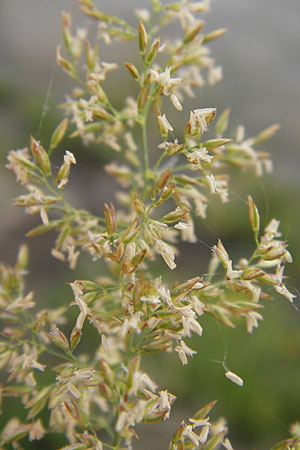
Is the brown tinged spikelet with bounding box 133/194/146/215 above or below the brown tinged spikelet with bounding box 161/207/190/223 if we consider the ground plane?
above

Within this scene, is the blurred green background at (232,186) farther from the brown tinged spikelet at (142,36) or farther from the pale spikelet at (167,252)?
the pale spikelet at (167,252)

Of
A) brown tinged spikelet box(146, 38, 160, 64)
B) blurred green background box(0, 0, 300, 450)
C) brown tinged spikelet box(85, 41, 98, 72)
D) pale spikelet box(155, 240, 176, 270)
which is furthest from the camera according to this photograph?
blurred green background box(0, 0, 300, 450)

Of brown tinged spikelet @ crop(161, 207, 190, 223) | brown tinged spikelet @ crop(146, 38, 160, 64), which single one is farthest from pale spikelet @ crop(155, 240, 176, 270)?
brown tinged spikelet @ crop(146, 38, 160, 64)

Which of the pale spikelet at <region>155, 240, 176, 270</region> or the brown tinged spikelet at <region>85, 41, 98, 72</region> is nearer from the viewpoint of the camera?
the pale spikelet at <region>155, 240, 176, 270</region>

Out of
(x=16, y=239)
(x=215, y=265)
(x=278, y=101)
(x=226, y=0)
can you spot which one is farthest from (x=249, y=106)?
(x=215, y=265)

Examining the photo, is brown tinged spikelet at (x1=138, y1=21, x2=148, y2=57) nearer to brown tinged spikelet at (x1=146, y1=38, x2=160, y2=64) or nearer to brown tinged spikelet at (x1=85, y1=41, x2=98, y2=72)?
brown tinged spikelet at (x1=146, y1=38, x2=160, y2=64)

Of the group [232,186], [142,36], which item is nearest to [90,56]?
[142,36]

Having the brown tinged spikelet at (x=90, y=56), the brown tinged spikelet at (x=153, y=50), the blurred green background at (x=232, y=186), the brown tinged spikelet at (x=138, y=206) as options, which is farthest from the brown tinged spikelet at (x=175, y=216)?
the brown tinged spikelet at (x=90, y=56)

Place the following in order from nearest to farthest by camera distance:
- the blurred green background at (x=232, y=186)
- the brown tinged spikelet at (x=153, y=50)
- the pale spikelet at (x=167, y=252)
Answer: the pale spikelet at (x=167, y=252) → the brown tinged spikelet at (x=153, y=50) → the blurred green background at (x=232, y=186)

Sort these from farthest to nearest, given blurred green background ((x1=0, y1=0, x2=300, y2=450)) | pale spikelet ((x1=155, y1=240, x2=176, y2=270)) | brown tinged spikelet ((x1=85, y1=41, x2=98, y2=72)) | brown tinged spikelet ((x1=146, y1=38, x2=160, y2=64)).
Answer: blurred green background ((x1=0, y1=0, x2=300, y2=450))
brown tinged spikelet ((x1=85, y1=41, x2=98, y2=72))
brown tinged spikelet ((x1=146, y1=38, x2=160, y2=64))
pale spikelet ((x1=155, y1=240, x2=176, y2=270))

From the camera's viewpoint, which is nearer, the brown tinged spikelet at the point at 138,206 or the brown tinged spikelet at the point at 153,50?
the brown tinged spikelet at the point at 138,206
